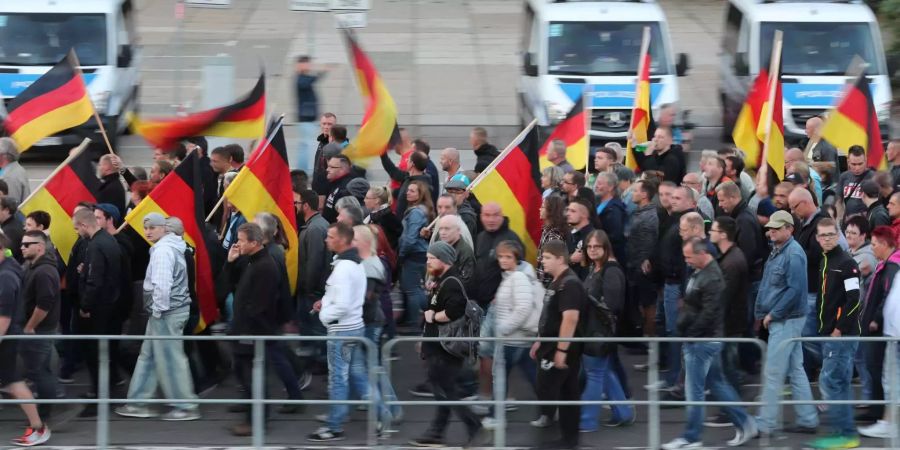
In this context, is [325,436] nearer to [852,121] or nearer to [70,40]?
[852,121]

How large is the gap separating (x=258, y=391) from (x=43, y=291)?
1.82 m

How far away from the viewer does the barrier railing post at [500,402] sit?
31.9 ft

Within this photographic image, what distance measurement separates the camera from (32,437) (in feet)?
32.8

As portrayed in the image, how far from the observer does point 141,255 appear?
37.9 ft

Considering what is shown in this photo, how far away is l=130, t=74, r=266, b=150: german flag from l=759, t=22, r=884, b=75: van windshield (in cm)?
872

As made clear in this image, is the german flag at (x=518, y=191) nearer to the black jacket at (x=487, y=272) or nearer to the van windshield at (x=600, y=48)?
the black jacket at (x=487, y=272)

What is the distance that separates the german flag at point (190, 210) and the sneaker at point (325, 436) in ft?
5.18

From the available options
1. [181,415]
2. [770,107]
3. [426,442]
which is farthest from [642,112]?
[181,415]

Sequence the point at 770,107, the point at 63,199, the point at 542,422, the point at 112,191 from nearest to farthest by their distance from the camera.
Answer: the point at 542,422
the point at 63,199
the point at 112,191
the point at 770,107

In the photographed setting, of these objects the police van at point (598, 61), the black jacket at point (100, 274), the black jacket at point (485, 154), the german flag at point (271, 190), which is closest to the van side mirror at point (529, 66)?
the police van at point (598, 61)

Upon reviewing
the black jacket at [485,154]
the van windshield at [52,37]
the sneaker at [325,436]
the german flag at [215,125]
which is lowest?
the sneaker at [325,436]

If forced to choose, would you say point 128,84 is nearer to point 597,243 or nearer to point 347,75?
point 347,75

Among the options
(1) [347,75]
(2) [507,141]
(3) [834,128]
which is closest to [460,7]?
(1) [347,75]

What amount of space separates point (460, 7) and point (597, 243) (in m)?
23.5
